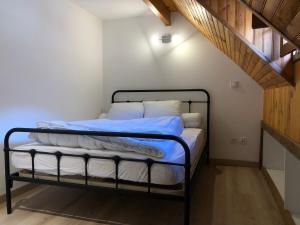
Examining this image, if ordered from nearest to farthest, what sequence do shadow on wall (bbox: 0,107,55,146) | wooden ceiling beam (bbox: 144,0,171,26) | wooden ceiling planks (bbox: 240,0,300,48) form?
wooden ceiling planks (bbox: 240,0,300,48)
shadow on wall (bbox: 0,107,55,146)
wooden ceiling beam (bbox: 144,0,171,26)

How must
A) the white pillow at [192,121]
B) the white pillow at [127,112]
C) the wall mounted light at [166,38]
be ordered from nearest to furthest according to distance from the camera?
the white pillow at [192,121]
the white pillow at [127,112]
the wall mounted light at [166,38]

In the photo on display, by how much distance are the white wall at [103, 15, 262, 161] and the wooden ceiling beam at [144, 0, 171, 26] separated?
15 centimetres

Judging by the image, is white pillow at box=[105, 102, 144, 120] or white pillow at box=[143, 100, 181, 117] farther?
white pillow at box=[105, 102, 144, 120]

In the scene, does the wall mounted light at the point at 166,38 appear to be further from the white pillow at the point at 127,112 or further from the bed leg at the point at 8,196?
the bed leg at the point at 8,196

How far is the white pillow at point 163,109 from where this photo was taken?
3207 mm

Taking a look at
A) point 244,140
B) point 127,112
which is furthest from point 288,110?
point 127,112

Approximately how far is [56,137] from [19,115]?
70 centimetres

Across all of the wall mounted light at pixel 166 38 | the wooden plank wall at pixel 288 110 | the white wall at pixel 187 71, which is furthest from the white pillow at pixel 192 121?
the wall mounted light at pixel 166 38

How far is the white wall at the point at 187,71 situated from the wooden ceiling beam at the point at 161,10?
0.48 ft

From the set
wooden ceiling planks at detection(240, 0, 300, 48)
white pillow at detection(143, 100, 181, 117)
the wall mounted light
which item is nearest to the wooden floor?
white pillow at detection(143, 100, 181, 117)

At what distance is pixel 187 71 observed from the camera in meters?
3.57

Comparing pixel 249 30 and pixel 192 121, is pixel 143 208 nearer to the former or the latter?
pixel 192 121

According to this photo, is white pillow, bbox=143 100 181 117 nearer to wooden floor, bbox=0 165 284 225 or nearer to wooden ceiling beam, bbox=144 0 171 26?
wooden floor, bbox=0 165 284 225

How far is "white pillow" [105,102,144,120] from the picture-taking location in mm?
3326
